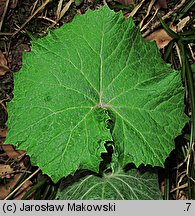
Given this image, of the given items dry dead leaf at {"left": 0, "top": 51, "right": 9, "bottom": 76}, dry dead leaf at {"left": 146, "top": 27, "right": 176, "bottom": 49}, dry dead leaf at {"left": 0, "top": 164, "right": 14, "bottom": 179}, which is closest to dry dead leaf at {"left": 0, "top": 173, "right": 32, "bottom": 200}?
dry dead leaf at {"left": 0, "top": 164, "right": 14, "bottom": 179}

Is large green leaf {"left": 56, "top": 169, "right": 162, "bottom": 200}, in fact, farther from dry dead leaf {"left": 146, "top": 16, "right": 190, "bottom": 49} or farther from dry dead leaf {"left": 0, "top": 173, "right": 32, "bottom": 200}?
dry dead leaf {"left": 146, "top": 16, "right": 190, "bottom": 49}

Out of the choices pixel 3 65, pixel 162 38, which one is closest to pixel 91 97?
pixel 162 38

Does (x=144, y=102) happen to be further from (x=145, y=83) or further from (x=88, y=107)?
(x=88, y=107)

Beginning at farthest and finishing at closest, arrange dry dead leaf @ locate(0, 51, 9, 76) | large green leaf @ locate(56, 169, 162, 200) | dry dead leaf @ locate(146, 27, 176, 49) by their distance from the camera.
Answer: dry dead leaf @ locate(0, 51, 9, 76), dry dead leaf @ locate(146, 27, 176, 49), large green leaf @ locate(56, 169, 162, 200)

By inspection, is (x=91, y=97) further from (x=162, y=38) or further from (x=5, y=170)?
(x=5, y=170)

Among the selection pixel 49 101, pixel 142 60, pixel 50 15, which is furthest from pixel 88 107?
pixel 50 15

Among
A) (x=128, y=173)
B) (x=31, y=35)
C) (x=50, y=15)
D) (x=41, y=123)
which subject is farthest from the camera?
(x=50, y=15)
